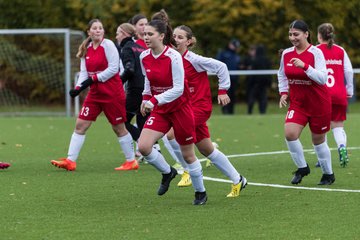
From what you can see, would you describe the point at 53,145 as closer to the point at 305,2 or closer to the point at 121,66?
the point at 121,66

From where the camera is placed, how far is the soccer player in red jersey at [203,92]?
10.6m

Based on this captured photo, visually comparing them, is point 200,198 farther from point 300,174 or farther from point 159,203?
point 300,174

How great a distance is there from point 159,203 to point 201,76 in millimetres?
1641

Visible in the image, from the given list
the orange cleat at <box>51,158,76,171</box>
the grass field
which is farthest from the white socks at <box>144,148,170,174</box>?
the orange cleat at <box>51,158,76,171</box>

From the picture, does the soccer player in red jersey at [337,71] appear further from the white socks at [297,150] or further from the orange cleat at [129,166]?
the orange cleat at [129,166]

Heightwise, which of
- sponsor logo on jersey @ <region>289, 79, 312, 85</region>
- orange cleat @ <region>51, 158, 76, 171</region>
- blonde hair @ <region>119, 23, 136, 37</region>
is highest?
sponsor logo on jersey @ <region>289, 79, 312, 85</region>

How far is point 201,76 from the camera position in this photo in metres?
11.1

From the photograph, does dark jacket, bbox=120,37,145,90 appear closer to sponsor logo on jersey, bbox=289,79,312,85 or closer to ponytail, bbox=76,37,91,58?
ponytail, bbox=76,37,91,58

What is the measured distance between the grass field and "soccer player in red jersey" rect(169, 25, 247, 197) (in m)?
0.31

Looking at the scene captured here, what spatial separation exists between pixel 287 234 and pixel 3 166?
602cm

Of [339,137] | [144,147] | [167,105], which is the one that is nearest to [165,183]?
[144,147]

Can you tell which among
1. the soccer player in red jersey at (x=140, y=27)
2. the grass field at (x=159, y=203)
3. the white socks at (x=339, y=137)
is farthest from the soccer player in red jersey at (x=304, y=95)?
the soccer player in red jersey at (x=140, y=27)

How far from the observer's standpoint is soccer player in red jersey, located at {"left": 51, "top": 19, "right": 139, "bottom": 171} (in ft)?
42.9

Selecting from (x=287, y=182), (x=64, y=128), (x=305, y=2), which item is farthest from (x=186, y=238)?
(x=305, y=2)
